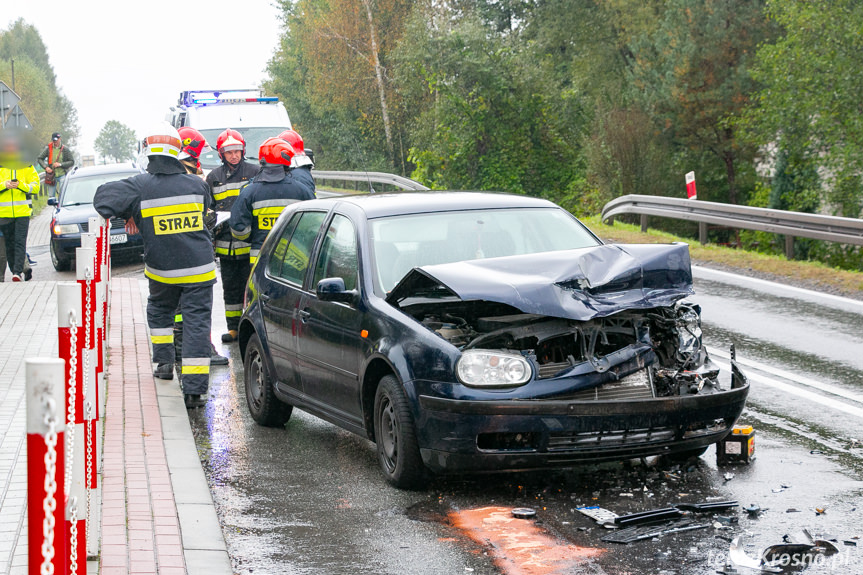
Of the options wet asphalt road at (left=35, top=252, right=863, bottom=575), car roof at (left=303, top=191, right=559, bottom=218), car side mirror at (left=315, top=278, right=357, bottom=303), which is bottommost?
wet asphalt road at (left=35, top=252, right=863, bottom=575)

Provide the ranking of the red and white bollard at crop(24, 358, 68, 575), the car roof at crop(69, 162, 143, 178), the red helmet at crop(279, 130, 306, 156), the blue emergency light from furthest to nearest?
the blue emergency light → the car roof at crop(69, 162, 143, 178) → the red helmet at crop(279, 130, 306, 156) → the red and white bollard at crop(24, 358, 68, 575)

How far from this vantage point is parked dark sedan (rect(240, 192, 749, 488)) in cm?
588

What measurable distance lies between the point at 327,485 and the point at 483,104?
2932 cm

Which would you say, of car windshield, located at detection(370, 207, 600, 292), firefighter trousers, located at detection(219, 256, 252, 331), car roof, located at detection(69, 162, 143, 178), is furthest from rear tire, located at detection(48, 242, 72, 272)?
car windshield, located at detection(370, 207, 600, 292)

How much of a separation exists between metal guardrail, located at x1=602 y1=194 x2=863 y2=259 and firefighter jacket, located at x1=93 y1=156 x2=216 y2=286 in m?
9.78

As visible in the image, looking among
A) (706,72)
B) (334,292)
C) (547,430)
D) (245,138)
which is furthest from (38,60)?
(547,430)

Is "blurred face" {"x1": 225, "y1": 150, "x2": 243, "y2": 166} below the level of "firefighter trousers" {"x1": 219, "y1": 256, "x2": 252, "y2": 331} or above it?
above

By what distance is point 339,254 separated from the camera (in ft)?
23.8

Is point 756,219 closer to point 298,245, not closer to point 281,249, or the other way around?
point 281,249

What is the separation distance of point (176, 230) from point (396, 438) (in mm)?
3422

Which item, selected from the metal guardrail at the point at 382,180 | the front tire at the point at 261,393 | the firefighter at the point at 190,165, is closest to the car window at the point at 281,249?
the front tire at the point at 261,393

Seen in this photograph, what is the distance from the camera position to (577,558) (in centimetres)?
502

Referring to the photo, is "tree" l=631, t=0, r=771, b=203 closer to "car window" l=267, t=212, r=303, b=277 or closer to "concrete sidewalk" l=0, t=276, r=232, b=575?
"concrete sidewalk" l=0, t=276, r=232, b=575

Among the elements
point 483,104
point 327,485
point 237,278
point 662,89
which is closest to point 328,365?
point 327,485
